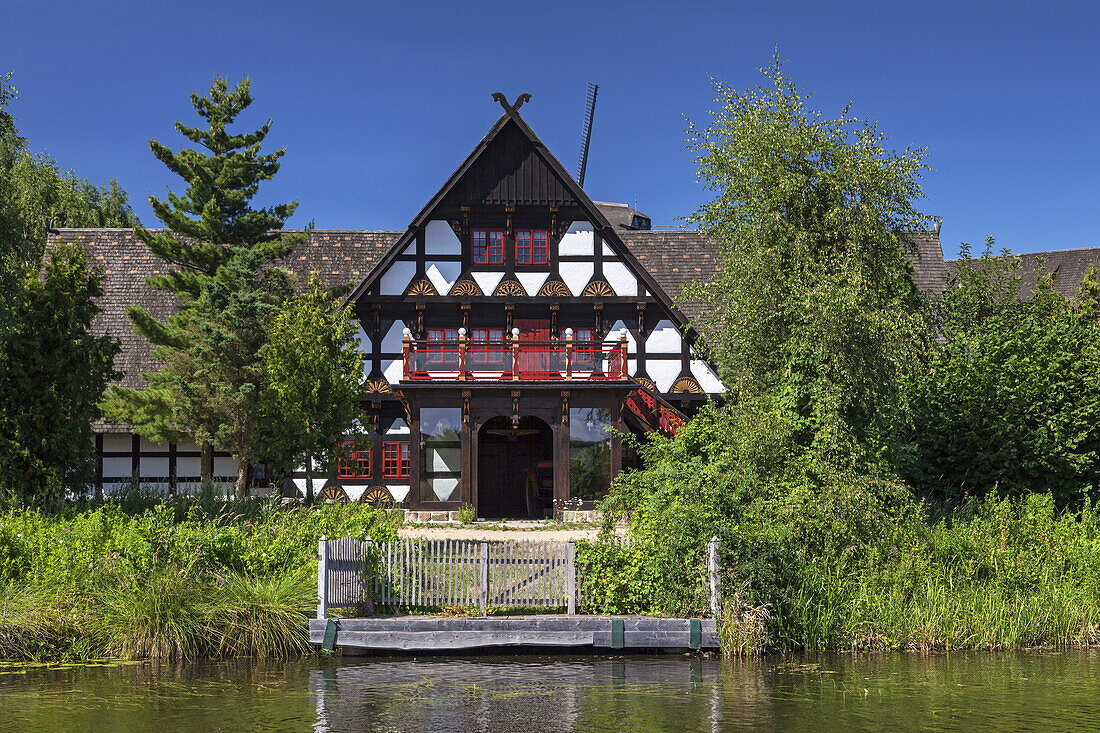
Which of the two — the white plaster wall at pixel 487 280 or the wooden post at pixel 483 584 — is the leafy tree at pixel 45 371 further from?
the white plaster wall at pixel 487 280

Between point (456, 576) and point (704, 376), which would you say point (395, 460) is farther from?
point (456, 576)

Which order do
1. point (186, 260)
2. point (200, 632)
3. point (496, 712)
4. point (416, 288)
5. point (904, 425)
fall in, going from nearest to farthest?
1. point (496, 712)
2. point (200, 632)
3. point (904, 425)
4. point (186, 260)
5. point (416, 288)

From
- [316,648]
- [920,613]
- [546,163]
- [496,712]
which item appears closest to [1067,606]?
[920,613]

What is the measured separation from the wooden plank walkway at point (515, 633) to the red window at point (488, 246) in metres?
16.4

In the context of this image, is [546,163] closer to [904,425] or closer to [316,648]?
[904,425]

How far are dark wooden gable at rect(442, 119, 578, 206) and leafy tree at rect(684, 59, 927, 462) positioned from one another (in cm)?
1055

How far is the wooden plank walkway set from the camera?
47.0 feet

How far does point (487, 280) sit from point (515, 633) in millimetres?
16348

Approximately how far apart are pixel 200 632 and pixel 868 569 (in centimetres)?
966

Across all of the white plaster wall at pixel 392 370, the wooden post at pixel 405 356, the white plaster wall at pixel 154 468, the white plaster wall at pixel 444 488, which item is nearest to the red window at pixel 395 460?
the white plaster wall at pixel 444 488

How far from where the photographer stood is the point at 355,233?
3334cm

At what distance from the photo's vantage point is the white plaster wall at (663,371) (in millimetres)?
29562

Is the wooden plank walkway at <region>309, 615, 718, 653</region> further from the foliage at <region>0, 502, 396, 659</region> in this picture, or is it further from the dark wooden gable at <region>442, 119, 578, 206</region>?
the dark wooden gable at <region>442, 119, 578, 206</region>

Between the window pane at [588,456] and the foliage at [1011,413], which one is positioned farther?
the window pane at [588,456]
